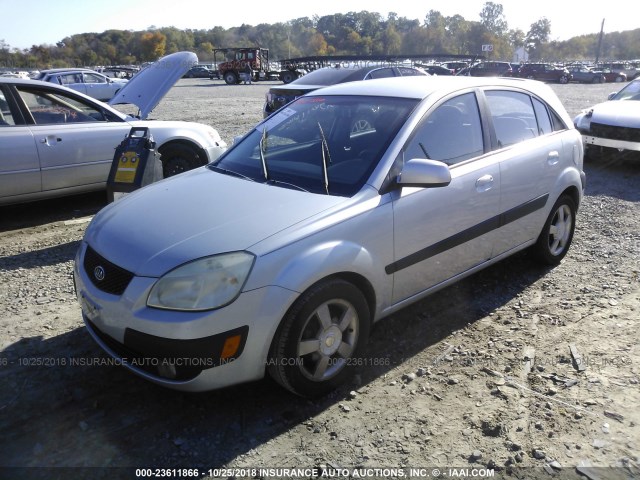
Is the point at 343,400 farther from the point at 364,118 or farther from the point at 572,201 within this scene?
the point at 572,201

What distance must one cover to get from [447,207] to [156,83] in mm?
4993

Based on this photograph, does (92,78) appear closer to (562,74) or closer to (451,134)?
(451,134)

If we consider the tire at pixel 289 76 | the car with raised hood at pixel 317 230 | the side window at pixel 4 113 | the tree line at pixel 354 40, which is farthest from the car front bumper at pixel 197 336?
the tree line at pixel 354 40

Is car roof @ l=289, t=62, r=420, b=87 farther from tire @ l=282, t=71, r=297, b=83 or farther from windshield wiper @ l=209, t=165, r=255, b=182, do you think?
tire @ l=282, t=71, r=297, b=83

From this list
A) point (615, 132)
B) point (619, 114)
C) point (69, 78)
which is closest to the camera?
point (615, 132)

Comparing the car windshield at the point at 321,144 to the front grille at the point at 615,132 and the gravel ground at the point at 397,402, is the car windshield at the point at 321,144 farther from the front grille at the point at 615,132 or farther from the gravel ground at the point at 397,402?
the front grille at the point at 615,132

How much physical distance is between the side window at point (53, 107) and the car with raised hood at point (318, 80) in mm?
3571

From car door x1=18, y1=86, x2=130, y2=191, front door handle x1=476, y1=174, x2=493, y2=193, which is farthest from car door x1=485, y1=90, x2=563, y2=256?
car door x1=18, y1=86, x2=130, y2=191

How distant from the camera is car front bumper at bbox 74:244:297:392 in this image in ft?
8.04

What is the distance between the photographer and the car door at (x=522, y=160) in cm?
388

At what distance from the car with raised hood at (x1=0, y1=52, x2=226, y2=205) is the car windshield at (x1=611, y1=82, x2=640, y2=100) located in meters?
7.56

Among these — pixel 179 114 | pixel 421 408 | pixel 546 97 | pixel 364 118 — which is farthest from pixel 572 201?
pixel 179 114

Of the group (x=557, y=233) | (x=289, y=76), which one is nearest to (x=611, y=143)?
(x=557, y=233)

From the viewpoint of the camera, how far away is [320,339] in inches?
112
